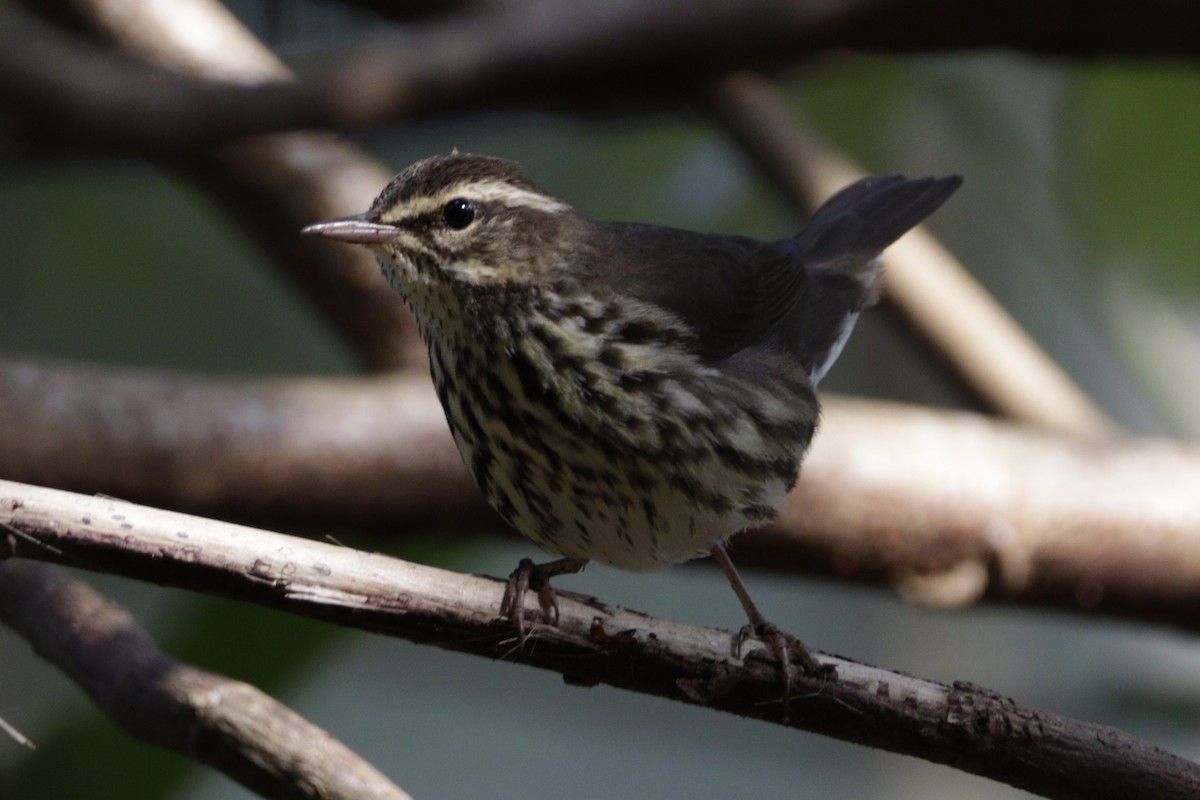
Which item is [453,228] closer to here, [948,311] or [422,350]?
[422,350]

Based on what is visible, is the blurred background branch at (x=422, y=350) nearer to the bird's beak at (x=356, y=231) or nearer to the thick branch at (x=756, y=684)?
the bird's beak at (x=356, y=231)

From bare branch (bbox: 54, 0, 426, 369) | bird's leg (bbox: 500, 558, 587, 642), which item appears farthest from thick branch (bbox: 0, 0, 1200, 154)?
bird's leg (bbox: 500, 558, 587, 642)

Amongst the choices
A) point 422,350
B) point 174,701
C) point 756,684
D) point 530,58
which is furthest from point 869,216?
point 174,701

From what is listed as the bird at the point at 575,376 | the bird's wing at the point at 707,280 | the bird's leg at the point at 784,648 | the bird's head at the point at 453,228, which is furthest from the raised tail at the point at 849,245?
the bird's leg at the point at 784,648

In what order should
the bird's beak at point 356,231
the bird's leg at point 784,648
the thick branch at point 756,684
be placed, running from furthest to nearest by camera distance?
the bird's beak at point 356,231
the bird's leg at point 784,648
the thick branch at point 756,684

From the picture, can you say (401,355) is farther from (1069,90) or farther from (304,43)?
(1069,90)

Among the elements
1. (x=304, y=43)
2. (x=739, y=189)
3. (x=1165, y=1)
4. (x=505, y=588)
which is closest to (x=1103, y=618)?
(x=1165, y=1)
